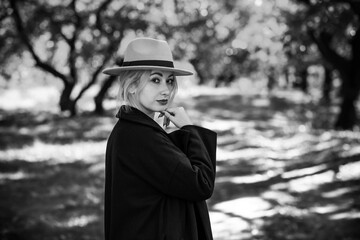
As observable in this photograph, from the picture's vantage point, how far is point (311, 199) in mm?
8422

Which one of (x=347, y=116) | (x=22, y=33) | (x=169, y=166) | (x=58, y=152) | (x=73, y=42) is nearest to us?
(x=169, y=166)

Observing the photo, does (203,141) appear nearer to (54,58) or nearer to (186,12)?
(186,12)

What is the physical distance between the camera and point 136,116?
8.00 feet

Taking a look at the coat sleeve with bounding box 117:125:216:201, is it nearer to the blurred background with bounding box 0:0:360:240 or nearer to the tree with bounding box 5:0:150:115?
the blurred background with bounding box 0:0:360:240

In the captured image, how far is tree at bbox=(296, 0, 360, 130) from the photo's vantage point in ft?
35.1

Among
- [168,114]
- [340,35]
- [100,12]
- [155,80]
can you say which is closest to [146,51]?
[155,80]

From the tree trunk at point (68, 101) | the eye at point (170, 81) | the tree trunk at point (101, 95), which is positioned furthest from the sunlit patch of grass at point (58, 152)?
the eye at point (170, 81)

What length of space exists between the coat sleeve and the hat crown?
424mm

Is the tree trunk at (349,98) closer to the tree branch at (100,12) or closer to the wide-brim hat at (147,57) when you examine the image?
the tree branch at (100,12)

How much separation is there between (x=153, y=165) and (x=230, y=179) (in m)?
8.12

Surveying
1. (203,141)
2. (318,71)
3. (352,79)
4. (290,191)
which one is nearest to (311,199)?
(290,191)

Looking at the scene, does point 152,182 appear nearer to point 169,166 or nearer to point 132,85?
point 169,166

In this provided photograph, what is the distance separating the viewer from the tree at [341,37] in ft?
35.1

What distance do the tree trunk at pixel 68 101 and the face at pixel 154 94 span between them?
17840 millimetres
